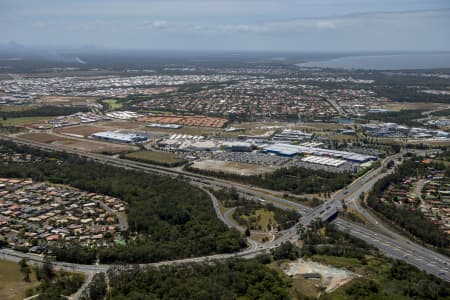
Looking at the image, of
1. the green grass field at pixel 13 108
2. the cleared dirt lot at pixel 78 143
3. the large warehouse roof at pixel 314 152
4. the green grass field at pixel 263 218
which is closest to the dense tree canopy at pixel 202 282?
the green grass field at pixel 263 218

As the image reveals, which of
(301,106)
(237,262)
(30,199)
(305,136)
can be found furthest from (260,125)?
(237,262)

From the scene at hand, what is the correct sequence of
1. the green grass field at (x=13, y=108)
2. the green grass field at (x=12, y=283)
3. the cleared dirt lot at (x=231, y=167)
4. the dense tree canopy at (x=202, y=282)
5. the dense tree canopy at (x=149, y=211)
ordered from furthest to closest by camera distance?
1. the green grass field at (x=13, y=108)
2. the cleared dirt lot at (x=231, y=167)
3. the dense tree canopy at (x=149, y=211)
4. the green grass field at (x=12, y=283)
5. the dense tree canopy at (x=202, y=282)

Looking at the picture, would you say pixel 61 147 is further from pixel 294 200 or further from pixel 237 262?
pixel 237 262

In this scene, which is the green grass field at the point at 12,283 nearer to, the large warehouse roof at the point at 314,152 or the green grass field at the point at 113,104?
the large warehouse roof at the point at 314,152

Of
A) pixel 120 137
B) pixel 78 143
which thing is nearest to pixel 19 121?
pixel 78 143

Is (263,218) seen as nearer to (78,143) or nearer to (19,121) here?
(78,143)

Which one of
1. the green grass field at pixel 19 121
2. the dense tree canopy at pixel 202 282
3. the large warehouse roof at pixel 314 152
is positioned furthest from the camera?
the green grass field at pixel 19 121
